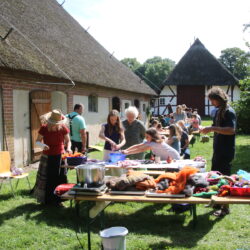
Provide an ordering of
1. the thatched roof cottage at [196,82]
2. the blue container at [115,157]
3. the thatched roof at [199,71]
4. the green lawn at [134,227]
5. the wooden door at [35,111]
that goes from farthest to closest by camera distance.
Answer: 1. the thatched roof cottage at [196,82]
2. the thatched roof at [199,71]
3. the wooden door at [35,111]
4. the blue container at [115,157]
5. the green lawn at [134,227]

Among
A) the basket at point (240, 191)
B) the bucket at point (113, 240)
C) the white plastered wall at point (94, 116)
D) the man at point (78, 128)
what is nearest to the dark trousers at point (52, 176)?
the man at point (78, 128)

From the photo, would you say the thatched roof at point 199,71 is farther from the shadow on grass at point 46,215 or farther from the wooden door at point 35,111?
the shadow on grass at point 46,215

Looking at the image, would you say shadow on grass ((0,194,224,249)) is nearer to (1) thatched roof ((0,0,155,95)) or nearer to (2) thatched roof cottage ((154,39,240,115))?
(1) thatched roof ((0,0,155,95))

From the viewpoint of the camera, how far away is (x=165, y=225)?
178 inches

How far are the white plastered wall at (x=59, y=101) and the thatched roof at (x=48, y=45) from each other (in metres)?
0.83

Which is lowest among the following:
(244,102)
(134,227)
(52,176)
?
(134,227)

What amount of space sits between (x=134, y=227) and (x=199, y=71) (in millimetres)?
28514

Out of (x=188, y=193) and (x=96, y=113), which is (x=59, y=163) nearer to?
(x=188, y=193)

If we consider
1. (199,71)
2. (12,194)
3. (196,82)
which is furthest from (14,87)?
(199,71)

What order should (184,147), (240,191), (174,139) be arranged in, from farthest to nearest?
(184,147) < (174,139) < (240,191)

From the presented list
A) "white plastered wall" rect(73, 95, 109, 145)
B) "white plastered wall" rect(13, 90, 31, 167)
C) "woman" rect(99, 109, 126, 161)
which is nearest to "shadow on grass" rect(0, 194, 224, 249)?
"woman" rect(99, 109, 126, 161)

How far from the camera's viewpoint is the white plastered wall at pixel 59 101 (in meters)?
11.1

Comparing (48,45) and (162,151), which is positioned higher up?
(48,45)

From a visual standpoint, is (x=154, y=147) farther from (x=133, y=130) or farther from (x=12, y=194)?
(x=12, y=194)
